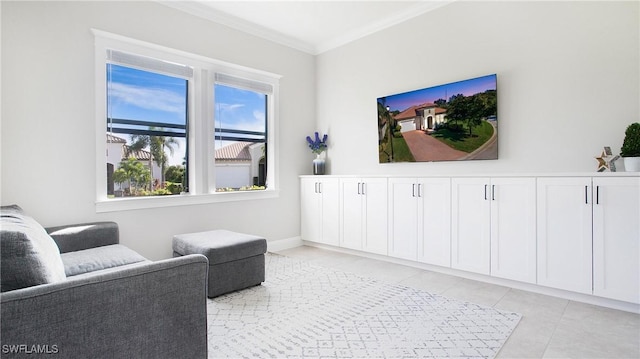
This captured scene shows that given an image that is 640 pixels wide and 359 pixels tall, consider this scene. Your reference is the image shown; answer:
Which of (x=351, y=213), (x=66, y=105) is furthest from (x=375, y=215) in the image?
(x=66, y=105)

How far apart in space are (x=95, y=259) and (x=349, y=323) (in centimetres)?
175

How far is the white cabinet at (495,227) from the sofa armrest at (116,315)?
2.53 meters

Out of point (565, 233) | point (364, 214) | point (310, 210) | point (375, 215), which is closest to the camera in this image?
point (565, 233)

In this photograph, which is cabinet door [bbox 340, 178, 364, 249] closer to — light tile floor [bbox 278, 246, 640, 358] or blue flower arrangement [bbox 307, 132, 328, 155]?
light tile floor [bbox 278, 246, 640, 358]

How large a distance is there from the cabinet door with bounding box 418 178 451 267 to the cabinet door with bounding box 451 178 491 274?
0.05 m

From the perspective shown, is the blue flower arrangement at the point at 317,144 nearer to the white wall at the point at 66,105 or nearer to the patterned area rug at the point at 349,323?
the white wall at the point at 66,105

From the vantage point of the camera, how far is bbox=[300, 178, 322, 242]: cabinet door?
4559 millimetres

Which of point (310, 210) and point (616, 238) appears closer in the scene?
point (616, 238)

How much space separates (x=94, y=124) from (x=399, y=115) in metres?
3.14

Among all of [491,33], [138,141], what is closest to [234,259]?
[138,141]

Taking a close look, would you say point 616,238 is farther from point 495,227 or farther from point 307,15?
point 307,15

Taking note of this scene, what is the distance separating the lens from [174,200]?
11.7 ft

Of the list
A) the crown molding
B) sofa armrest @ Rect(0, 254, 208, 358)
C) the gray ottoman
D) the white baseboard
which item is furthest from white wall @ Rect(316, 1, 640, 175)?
sofa armrest @ Rect(0, 254, 208, 358)

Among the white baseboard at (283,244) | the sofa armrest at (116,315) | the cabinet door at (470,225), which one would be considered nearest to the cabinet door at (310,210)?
the white baseboard at (283,244)
